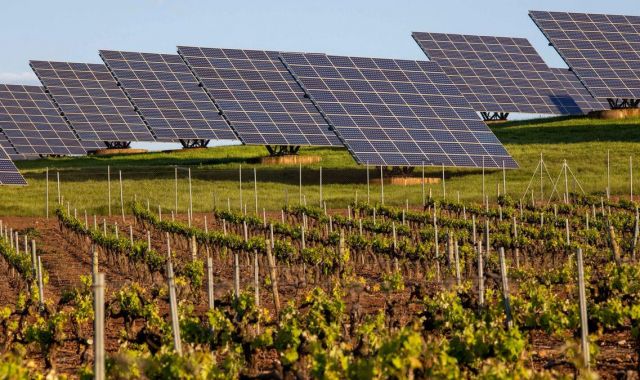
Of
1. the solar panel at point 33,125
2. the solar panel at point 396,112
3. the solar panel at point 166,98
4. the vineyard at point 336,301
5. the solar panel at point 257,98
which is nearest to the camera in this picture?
the vineyard at point 336,301

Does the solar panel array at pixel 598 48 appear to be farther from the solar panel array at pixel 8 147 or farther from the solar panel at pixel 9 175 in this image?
the solar panel array at pixel 8 147

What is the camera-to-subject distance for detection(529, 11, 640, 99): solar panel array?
Answer: 60.2m

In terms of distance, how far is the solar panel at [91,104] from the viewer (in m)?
74.6

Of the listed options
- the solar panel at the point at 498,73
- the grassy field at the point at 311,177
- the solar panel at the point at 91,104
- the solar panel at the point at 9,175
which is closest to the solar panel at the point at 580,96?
the solar panel at the point at 498,73

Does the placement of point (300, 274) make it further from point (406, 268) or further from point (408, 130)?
point (408, 130)

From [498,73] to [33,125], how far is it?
1028 inches

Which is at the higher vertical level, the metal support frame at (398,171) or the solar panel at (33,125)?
the solar panel at (33,125)

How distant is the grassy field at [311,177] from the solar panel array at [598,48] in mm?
2180

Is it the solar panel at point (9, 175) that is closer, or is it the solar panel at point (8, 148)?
the solar panel at point (9, 175)

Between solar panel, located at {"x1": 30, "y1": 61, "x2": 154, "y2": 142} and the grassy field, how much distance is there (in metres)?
7.43

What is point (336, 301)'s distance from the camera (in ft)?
58.7

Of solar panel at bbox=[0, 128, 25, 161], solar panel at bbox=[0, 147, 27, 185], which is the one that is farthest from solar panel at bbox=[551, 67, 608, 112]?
solar panel at bbox=[0, 147, 27, 185]

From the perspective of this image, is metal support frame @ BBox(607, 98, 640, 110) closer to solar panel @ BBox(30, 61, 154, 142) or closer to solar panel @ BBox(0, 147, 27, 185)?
solar panel @ BBox(30, 61, 154, 142)

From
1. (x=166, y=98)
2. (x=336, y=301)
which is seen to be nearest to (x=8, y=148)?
(x=166, y=98)
